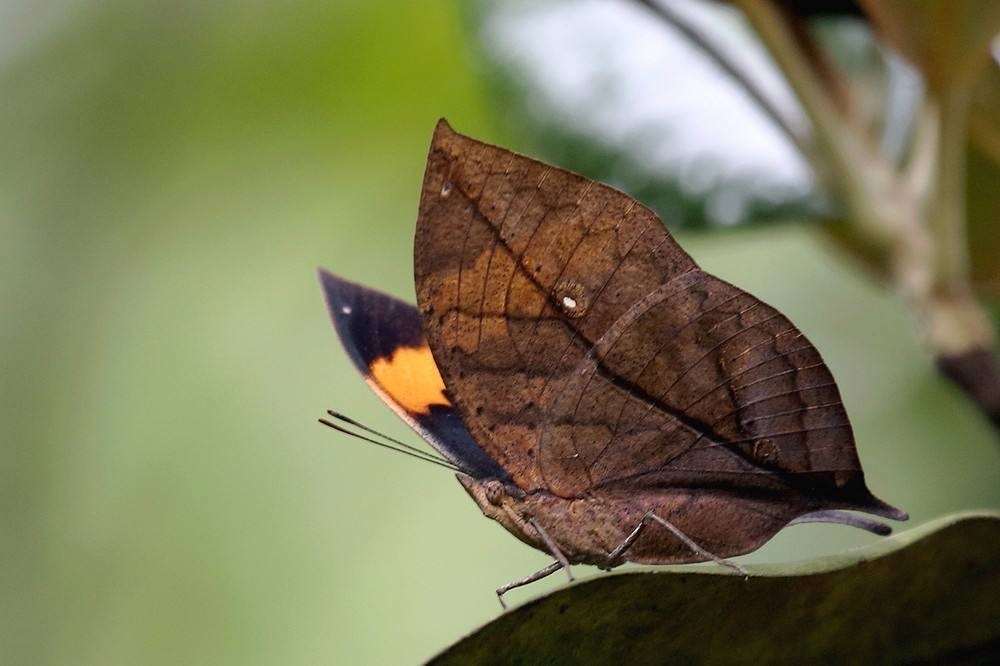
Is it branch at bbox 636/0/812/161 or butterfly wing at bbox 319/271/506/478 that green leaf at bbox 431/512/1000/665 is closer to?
butterfly wing at bbox 319/271/506/478

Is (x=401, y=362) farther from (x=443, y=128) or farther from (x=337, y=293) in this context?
(x=443, y=128)

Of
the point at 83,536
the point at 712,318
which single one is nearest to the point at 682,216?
the point at 712,318

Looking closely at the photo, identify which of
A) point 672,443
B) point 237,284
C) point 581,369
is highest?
point 237,284

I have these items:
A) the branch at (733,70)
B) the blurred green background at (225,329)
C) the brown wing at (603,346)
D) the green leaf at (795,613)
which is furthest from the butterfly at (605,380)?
the blurred green background at (225,329)

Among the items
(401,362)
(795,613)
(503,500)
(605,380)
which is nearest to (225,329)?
(401,362)

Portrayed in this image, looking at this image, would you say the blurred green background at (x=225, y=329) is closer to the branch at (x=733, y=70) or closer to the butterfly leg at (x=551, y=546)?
the branch at (x=733, y=70)

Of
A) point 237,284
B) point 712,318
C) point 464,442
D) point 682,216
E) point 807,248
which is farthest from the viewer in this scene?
point 237,284

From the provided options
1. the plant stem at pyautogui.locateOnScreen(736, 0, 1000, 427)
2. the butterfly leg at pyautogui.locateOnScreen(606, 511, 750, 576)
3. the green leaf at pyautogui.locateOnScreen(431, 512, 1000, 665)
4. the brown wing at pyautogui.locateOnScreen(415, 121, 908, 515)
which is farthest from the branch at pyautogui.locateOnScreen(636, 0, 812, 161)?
the green leaf at pyautogui.locateOnScreen(431, 512, 1000, 665)

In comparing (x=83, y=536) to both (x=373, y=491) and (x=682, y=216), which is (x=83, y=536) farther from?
(x=682, y=216)

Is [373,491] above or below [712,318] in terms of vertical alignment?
above
